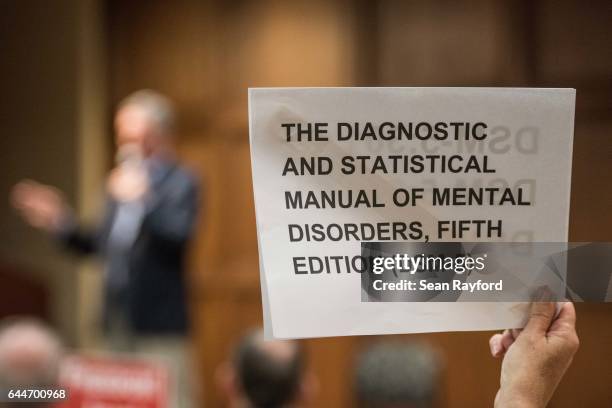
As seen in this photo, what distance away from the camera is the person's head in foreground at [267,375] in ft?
4.90

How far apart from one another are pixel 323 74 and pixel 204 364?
A: 43.9 inches

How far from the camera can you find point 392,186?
1.80 feet

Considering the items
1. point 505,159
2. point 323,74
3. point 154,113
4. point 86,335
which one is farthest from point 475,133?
point 86,335

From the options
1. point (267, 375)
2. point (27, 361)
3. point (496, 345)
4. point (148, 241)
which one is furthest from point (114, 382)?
point (148, 241)

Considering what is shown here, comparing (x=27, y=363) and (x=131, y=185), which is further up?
(x=131, y=185)

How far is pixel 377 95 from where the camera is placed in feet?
1.77

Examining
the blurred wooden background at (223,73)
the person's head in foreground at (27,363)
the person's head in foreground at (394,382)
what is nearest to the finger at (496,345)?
the person's head in foreground at (27,363)

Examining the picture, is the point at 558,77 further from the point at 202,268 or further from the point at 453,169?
the point at 202,268

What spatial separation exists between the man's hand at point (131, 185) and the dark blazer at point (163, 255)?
3cm

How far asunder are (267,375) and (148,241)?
93 cm

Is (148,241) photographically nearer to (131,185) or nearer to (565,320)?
(131,185)

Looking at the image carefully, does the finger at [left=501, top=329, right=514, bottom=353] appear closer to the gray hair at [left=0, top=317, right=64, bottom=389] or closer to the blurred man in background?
the gray hair at [left=0, top=317, right=64, bottom=389]

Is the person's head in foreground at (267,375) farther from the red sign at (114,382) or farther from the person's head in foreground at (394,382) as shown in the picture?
the red sign at (114,382)

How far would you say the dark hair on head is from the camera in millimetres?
1491
